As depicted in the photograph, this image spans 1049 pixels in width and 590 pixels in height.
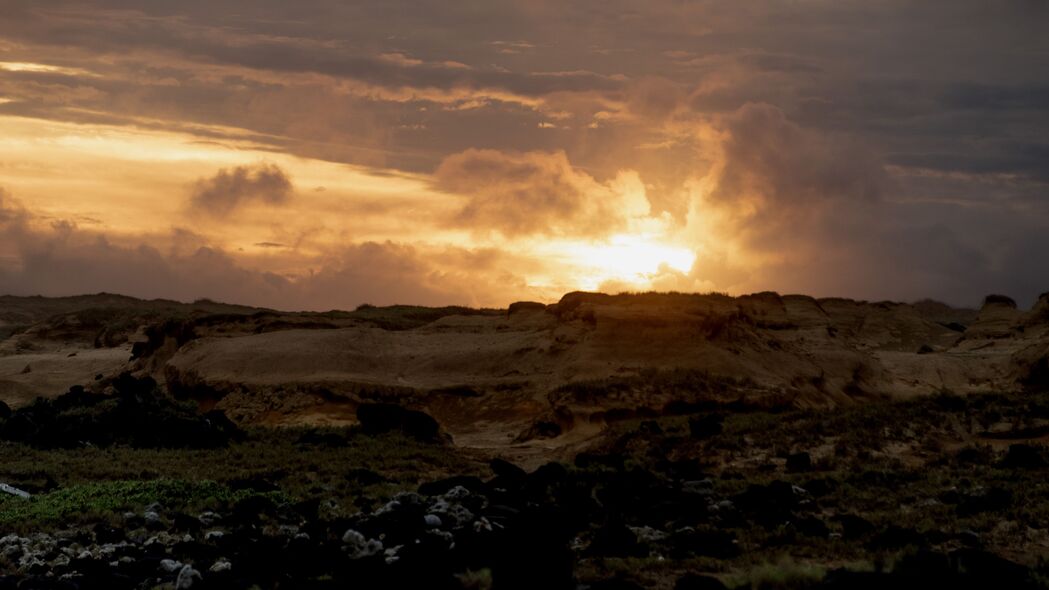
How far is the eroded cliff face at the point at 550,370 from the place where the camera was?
35.9 m

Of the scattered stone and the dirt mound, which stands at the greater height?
the dirt mound

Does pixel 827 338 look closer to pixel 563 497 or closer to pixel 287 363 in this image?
pixel 287 363

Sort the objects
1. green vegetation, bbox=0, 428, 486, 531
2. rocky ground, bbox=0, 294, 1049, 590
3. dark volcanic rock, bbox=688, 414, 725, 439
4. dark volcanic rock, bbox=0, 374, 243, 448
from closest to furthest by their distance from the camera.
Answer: rocky ground, bbox=0, 294, 1049, 590 → green vegetation, bbox=0, 428, 486, 531 → dark volcanic rock, bbox=688, 414, 725, 439 → dark volcanic rock, bbox=0, 374, 243, 448

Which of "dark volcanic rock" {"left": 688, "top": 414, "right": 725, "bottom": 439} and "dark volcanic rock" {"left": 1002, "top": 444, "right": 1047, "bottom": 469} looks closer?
"dark volcanic rock" {"left": 1002, "top": 444, "right": 1047, "bottom": 469}

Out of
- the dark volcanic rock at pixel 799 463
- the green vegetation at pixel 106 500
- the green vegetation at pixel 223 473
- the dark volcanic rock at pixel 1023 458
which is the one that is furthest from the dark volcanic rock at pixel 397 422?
the dark volcanic rock at pixel 1023 458

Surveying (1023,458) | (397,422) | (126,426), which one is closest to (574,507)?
(1023,458)

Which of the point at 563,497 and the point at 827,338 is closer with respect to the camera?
the point at 563,497

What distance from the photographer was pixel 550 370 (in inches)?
1634

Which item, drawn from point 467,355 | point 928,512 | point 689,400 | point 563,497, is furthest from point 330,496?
point 467,355

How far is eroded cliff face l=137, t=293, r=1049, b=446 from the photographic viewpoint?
35938mm

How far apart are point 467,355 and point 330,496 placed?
2449 centimetres

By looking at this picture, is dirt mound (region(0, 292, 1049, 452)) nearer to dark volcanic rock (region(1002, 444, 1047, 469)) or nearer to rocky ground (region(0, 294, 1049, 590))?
rocky ground (region(0, 294, 1049, 590))

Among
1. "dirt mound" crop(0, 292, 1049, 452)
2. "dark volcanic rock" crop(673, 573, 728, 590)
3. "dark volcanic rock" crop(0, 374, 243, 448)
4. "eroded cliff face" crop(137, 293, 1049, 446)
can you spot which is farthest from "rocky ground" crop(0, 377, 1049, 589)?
"eroded cliff face" crop(137, 293, 1049, 446)

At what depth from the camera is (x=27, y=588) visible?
1403cm
